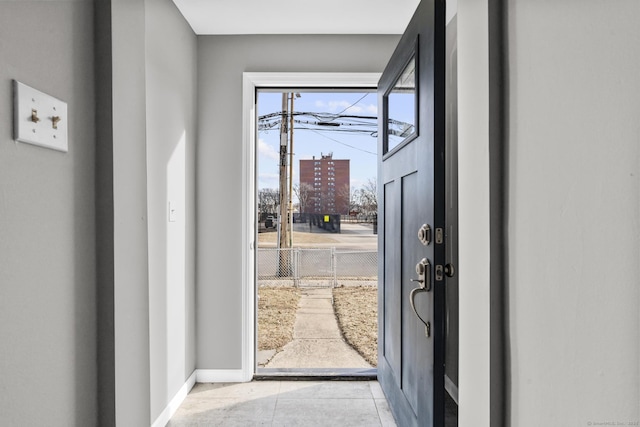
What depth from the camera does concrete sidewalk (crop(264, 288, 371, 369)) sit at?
3.20 metres

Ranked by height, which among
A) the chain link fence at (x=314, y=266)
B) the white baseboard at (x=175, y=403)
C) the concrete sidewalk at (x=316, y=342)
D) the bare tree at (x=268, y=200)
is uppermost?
the bare tree at (x=268, y=200)

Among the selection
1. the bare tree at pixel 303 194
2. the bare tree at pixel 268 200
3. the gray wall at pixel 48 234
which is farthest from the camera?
the bare tree at pixel 303 194

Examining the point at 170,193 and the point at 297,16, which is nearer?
the point at 170,193

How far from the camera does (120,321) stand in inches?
44.5

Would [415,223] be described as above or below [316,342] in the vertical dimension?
above

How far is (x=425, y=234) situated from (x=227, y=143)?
1596 millimetres

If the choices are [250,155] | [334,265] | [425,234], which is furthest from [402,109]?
[334,265]

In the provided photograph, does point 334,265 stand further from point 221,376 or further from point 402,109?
point 402,109

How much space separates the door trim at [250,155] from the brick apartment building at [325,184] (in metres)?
1.66

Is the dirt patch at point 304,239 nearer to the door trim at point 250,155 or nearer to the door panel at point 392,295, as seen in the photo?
the door trim at point 250,155

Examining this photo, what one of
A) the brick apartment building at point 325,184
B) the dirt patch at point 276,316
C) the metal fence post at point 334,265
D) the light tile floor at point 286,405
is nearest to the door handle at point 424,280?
the light tile floor at point 286,405

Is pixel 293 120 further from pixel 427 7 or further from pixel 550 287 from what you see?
pixel 550 287

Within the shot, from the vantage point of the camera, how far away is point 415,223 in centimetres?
172

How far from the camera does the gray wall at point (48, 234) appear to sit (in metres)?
0.82
